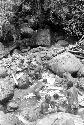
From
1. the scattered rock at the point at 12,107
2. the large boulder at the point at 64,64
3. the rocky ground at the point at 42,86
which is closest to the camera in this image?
the rocky ground at the point at 42,86

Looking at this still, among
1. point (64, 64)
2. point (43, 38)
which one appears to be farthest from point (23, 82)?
point (43, 38)

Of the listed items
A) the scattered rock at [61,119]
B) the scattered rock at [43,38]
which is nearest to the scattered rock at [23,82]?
the scattered rock at [61,119]

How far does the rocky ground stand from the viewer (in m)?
4.60

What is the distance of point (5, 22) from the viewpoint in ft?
22.5

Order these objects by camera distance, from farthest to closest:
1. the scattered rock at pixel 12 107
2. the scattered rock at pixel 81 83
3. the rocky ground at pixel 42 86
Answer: the scattered rock at pixel 81 83 < the scattered rock at pixel 12 107 < the rocky ground at pixel 42 86

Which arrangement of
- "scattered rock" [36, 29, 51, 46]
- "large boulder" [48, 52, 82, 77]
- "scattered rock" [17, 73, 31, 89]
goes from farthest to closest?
"scattered rock" [36, 29, 51, 46] → "large boulder" [48, 52, 82, 77] → "scattered rock" [17, 73, 31, 89]

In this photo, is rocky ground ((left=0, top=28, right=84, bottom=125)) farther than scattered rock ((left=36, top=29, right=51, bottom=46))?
No

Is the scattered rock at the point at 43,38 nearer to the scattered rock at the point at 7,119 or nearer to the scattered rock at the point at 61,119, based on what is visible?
the scattered rock at the point at 7,119

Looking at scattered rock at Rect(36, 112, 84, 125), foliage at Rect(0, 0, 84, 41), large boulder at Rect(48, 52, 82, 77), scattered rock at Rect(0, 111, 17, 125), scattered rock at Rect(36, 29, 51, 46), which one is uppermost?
foliage at Rect(0, 0, 84, 41)

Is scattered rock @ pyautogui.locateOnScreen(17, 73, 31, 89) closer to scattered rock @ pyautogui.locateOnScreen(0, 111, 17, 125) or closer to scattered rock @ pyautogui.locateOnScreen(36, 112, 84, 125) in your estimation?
scattered rock @ pyautogui.locateOnScreen(0, 111, 17, 125)

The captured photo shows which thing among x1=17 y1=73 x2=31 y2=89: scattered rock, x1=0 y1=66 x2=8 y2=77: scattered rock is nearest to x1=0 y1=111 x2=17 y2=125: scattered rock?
x1=17 y1=73 x2=31 y2=89: scattered rock

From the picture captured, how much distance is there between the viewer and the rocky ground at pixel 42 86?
15.1 feet

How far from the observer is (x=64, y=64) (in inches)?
226

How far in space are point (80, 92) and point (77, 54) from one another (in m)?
1.47
